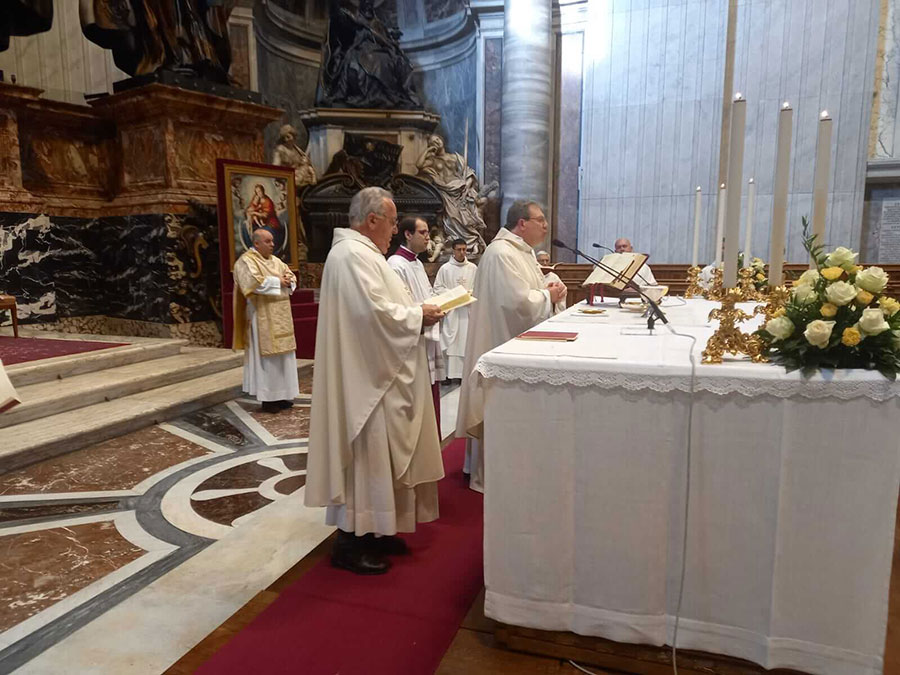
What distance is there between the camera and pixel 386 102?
1270 centimetres

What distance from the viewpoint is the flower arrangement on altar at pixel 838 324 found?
190 centimetres

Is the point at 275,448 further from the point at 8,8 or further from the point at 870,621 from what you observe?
the point at 8,8

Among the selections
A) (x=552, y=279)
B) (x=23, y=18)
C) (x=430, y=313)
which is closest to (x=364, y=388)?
(x=430, y=313)

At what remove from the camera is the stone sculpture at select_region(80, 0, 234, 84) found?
7.72 metres

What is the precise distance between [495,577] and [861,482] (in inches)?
47.1

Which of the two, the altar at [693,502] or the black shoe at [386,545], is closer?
the altar at [693,502]

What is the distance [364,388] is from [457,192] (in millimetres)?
9852

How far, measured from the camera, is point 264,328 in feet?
19.5

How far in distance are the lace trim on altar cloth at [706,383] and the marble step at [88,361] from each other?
4.90m

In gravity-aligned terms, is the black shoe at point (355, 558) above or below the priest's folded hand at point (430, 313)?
below

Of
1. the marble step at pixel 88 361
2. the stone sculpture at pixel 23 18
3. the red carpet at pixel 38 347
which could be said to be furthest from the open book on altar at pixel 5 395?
the stone sculpture at pixel 23 18

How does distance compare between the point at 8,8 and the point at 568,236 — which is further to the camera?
the point at 568,236

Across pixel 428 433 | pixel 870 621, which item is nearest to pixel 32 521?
pixel 428 433

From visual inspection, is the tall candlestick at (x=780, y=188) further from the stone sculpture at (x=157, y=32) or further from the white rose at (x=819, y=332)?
the stone sculpture at (x=157, y=32)
